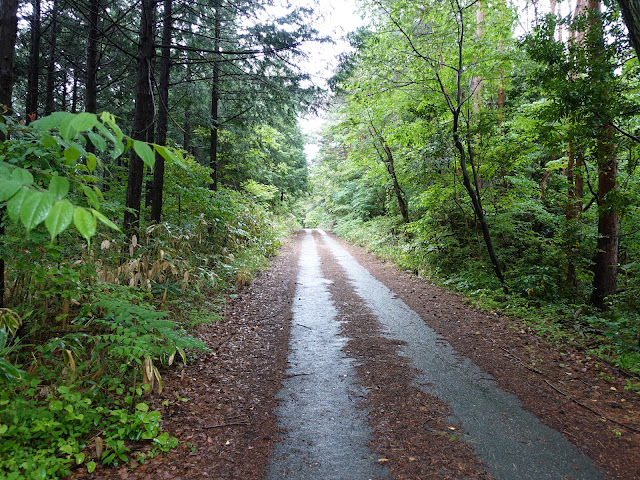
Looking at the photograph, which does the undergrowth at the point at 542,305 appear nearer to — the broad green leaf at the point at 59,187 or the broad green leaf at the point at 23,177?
the broad green leaf at the point at 59,187

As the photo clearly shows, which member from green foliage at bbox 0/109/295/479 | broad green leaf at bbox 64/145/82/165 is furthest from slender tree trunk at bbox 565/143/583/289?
broad green leaf at bbox 64/145/82/165

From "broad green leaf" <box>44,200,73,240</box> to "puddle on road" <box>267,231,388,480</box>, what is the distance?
2600 mm

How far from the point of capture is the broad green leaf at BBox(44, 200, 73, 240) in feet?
3.75

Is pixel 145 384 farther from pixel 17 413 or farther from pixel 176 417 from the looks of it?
pixel 17 413

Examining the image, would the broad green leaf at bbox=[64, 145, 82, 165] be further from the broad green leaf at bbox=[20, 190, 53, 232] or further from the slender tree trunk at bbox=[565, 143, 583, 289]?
the slender tree trunk at bbox=[565, 143, 583, 289]

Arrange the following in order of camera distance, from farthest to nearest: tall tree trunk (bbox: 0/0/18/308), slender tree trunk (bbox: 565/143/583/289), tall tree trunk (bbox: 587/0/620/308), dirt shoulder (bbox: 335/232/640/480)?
slender tree trunk (bbox: 565/143/583/289), tall tree trunk (bbox: 587/0/620/308), tall tree trunk (bbox: 0/0/18/308), dirt shoulder (bbox: 335/232/640/480)

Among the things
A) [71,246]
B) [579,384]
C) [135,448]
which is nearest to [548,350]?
[579,384]

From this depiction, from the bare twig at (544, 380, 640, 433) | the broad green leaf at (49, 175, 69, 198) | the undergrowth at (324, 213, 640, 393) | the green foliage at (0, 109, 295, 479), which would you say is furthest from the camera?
the undergrowth at (324, 213, 640, 393)

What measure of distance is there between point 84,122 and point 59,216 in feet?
1.55

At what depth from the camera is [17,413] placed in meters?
2.79

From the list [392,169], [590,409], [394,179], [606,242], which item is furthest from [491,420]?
[392,169]

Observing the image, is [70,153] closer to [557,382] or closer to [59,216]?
[59,216]

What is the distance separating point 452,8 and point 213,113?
26.6 ft

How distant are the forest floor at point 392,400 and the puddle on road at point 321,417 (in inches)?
4.2
